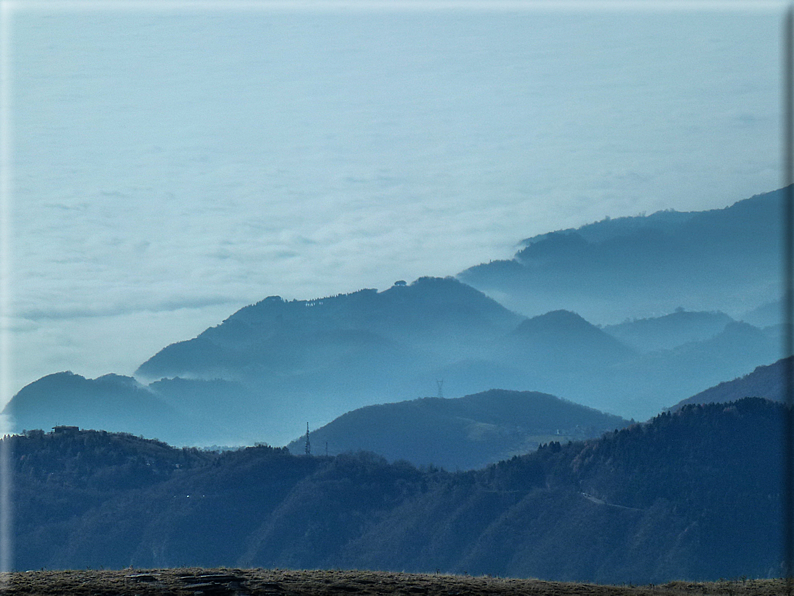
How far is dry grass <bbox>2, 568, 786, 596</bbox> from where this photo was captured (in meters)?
33.2

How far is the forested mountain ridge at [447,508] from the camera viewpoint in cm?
11462

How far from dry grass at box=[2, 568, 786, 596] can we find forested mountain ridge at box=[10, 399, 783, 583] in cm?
7238

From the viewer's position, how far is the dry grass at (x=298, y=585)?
33188 mm

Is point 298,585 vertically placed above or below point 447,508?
above

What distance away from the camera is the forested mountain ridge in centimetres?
11462

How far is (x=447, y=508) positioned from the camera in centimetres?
13062

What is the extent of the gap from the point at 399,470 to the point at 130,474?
107 ft

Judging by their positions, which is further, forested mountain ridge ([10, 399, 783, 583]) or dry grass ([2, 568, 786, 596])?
forested mountain ridge ([10, 399, 783, 583])

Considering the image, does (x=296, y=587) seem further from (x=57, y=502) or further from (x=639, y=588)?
(x=57, y=502)

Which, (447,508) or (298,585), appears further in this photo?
(447,508)

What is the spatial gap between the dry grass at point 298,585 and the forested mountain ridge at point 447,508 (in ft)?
237

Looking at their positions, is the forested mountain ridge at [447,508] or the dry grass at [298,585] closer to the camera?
the dry grass at [298,585]

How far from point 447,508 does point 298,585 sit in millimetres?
97852

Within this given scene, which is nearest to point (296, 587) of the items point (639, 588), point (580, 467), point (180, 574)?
point (180, 574)
